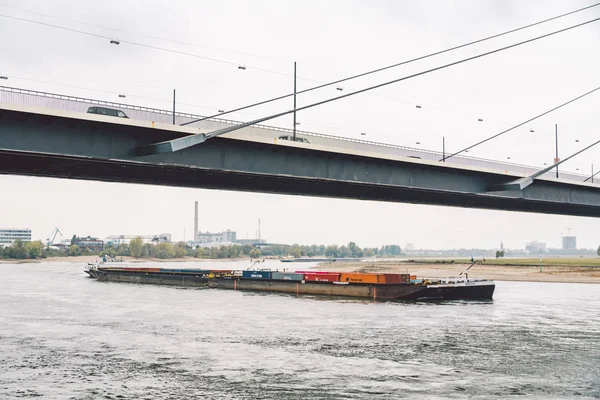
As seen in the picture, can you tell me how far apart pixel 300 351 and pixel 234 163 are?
15.8m

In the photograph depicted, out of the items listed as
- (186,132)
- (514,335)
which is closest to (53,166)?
(186,132)

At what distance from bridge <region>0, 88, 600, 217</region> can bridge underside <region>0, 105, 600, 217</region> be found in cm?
6

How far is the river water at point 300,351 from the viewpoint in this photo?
24.0m

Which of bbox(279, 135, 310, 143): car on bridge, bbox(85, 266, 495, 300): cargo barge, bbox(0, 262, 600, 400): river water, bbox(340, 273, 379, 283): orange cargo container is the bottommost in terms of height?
bbox(0, 262, 600, 400): river water

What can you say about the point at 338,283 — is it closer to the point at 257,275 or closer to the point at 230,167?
the point at 257,275

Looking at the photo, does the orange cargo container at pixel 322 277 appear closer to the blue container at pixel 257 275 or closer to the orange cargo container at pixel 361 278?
the orange cargo container at pixel 361 278

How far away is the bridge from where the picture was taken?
35.5 metres

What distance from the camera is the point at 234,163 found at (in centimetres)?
4312

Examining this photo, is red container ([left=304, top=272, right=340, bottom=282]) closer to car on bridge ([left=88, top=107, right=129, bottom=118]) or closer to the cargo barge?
the cargo barge

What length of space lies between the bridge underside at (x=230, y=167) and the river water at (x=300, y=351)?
10375 mm

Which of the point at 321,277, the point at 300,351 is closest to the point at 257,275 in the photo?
the point at 321,277

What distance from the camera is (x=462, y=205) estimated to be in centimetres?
7444

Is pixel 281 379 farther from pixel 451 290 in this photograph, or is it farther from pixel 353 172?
pixel 451 290

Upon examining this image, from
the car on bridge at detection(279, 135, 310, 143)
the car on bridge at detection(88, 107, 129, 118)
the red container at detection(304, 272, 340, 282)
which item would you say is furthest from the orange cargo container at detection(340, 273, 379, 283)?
the car on bridge at detection(88, 107, 129, 118)
